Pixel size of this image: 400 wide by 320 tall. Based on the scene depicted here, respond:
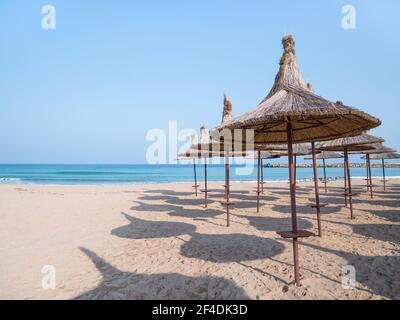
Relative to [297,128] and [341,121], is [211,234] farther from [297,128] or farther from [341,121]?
[341,121]

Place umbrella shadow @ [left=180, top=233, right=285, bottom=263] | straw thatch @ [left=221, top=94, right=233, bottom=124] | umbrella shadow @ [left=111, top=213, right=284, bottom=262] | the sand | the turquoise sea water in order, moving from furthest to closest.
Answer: the turquoise sea water → straw thatch @ [left=221, top=94, right=233, bottom=124] → umbrella shadow @ [left=111, top=213, right=284, bottom=262] → umbrella shadow @ [left=180, top=233, right=285, bottom=263] → the sand

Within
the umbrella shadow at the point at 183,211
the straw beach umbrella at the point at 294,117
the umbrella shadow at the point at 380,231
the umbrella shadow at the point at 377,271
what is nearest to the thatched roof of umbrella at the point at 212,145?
the straw beach umbrella at the point at 294,117

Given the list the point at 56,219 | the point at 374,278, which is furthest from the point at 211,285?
the point at 56,219

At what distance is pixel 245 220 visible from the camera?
364 inches

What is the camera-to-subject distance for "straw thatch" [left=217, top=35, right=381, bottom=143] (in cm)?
383

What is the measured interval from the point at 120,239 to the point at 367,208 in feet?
31.8

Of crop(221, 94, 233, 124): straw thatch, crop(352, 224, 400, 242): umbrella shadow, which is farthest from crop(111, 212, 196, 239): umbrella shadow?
crop(352, 224, 400, 242): umbrella shadow

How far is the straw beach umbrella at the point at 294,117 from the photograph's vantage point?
3857 millimetres

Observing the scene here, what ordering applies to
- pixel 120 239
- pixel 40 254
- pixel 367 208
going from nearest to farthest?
1. pixel 40 254
2. pixel 120 239
3. pixel 367 208

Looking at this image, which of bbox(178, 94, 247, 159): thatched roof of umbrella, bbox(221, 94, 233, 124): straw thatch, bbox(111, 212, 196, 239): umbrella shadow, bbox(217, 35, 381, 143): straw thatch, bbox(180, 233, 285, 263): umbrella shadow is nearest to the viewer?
bbox(217, 35, 381, 143): straw thatch

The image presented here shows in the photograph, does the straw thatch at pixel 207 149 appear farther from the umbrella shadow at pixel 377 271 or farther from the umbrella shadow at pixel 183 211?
the umbrella shadow at pixel 377 271

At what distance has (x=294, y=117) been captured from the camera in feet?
13.8

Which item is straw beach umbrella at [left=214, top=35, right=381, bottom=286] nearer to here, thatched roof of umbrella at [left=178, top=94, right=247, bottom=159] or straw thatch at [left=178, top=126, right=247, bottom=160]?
thatched roof of umbrella at [left=178, top=94, right=247, bottom=159]
